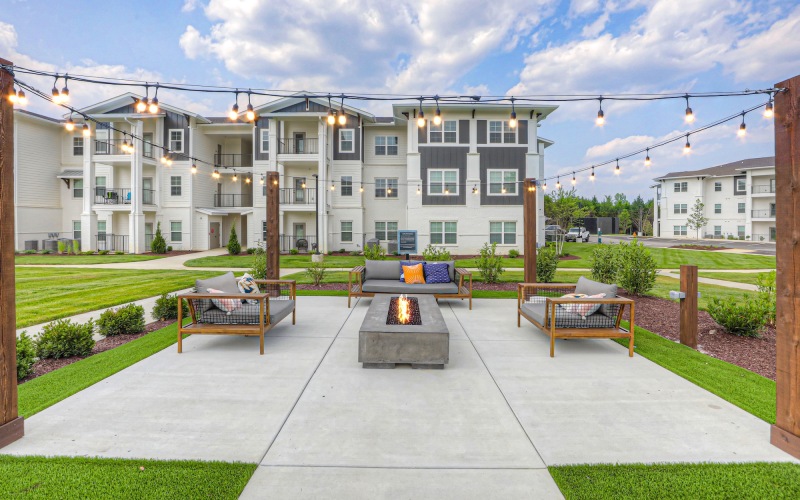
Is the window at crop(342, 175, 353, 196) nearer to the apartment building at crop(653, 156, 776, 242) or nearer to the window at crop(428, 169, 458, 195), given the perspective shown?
the window at crop(428, 169, 458, 195)

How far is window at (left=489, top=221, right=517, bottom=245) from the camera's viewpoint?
21531mm

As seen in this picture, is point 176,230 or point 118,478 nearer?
point 118,478

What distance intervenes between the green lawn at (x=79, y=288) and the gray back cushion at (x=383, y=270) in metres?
5.83

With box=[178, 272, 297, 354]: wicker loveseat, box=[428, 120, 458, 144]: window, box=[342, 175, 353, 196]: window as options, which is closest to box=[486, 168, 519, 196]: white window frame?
box=[428, 120, 458, 144]: window

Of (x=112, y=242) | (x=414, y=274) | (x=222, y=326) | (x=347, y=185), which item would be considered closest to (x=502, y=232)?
(x=347, y=185)

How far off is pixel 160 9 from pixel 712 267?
2876cm

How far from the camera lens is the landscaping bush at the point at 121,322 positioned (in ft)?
19.7

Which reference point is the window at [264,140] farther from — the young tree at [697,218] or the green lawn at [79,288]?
the young tree at [697,218]

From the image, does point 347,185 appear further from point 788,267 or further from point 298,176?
point 788,267

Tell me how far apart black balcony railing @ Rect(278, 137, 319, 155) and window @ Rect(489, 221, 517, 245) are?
12.2 metres

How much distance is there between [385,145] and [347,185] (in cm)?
366

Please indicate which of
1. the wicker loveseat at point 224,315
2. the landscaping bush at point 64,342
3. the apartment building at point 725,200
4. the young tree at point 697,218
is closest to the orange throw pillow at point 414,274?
the wicker loveseat at point 224,315

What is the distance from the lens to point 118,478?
7.88ft

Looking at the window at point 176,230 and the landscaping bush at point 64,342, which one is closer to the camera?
the landscaping bush at point 64,342
